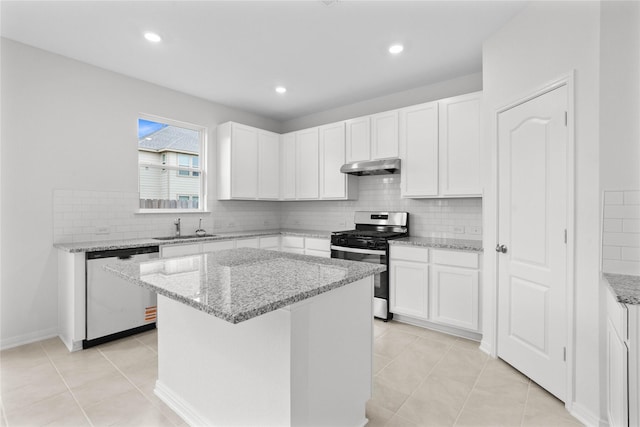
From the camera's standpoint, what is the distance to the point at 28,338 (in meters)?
2.95

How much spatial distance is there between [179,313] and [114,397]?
33.8 inches

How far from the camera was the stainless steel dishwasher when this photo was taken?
2883mm

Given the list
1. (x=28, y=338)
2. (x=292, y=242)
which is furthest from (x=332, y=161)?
(x=28, y=338)

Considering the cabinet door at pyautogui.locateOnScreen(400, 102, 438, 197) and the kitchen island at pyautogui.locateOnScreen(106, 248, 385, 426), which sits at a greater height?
the cabinet door at pyautogui.locateOnScreen(400, 102, 438, 197)

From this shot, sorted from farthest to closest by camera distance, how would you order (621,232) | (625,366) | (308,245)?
(308,245) → (621,232) → (625,366)

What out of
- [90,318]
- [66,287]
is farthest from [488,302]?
[66,287]

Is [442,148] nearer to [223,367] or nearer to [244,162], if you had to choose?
[244,162]

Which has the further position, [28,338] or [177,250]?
[177,250]

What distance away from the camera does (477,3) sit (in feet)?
7.75

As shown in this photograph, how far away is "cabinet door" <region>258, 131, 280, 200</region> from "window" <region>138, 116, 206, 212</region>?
82 cm

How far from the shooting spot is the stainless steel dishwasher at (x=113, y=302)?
9.46ft

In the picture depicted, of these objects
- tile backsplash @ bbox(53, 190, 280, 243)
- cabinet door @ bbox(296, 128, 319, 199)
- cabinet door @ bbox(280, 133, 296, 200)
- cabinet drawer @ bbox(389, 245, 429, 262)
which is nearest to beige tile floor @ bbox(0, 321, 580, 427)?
cabinet drawer @ bbox(389, 245, 429, 262)

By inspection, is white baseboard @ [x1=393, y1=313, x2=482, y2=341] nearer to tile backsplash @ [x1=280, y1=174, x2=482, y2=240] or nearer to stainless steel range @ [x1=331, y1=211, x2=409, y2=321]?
stainless steel range @ [x1=331, y1=211, x2=409, y2=321]

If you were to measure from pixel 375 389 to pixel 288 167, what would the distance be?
3516 mm
